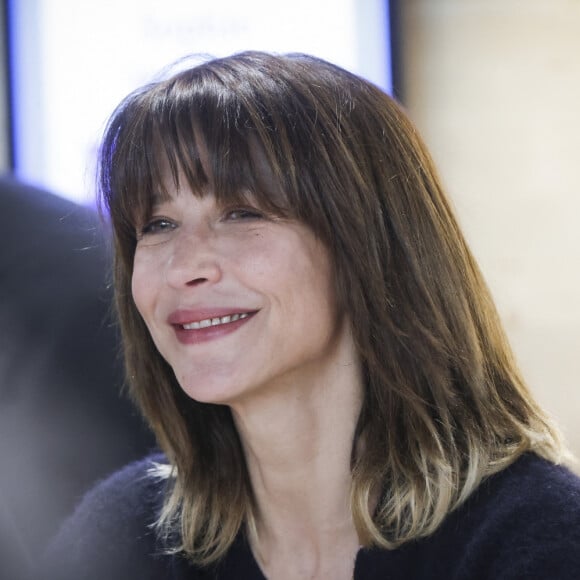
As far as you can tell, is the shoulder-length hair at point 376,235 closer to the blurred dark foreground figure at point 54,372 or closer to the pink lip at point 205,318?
the pink lip at point 205,318

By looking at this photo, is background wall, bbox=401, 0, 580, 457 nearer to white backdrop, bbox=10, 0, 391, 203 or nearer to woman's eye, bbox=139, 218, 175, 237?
white backdrop, bbox=10, 0, 391, 203

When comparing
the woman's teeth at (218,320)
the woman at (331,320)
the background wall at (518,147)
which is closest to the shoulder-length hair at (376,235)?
the woman at (331,320)

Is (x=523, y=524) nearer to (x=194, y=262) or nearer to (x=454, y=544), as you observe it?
(x=454, y=544)

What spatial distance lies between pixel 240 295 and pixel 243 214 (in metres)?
0.10

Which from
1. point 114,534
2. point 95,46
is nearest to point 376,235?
point 114,534

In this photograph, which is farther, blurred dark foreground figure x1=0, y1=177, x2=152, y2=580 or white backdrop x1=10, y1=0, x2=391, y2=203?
white backdrop x1=10, y1=0, x2=391, y2=203

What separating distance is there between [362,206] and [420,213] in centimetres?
8

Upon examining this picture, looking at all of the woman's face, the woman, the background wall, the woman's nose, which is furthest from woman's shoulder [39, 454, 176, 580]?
the background wall

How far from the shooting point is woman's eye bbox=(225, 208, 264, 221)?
117 cm

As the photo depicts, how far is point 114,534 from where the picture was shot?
1.36 meters

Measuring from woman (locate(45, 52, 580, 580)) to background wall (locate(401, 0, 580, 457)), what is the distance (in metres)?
1.54

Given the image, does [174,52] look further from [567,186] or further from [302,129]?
[302,129]

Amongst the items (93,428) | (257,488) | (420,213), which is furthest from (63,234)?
(420,213)

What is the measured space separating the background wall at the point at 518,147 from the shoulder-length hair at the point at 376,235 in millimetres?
1535
